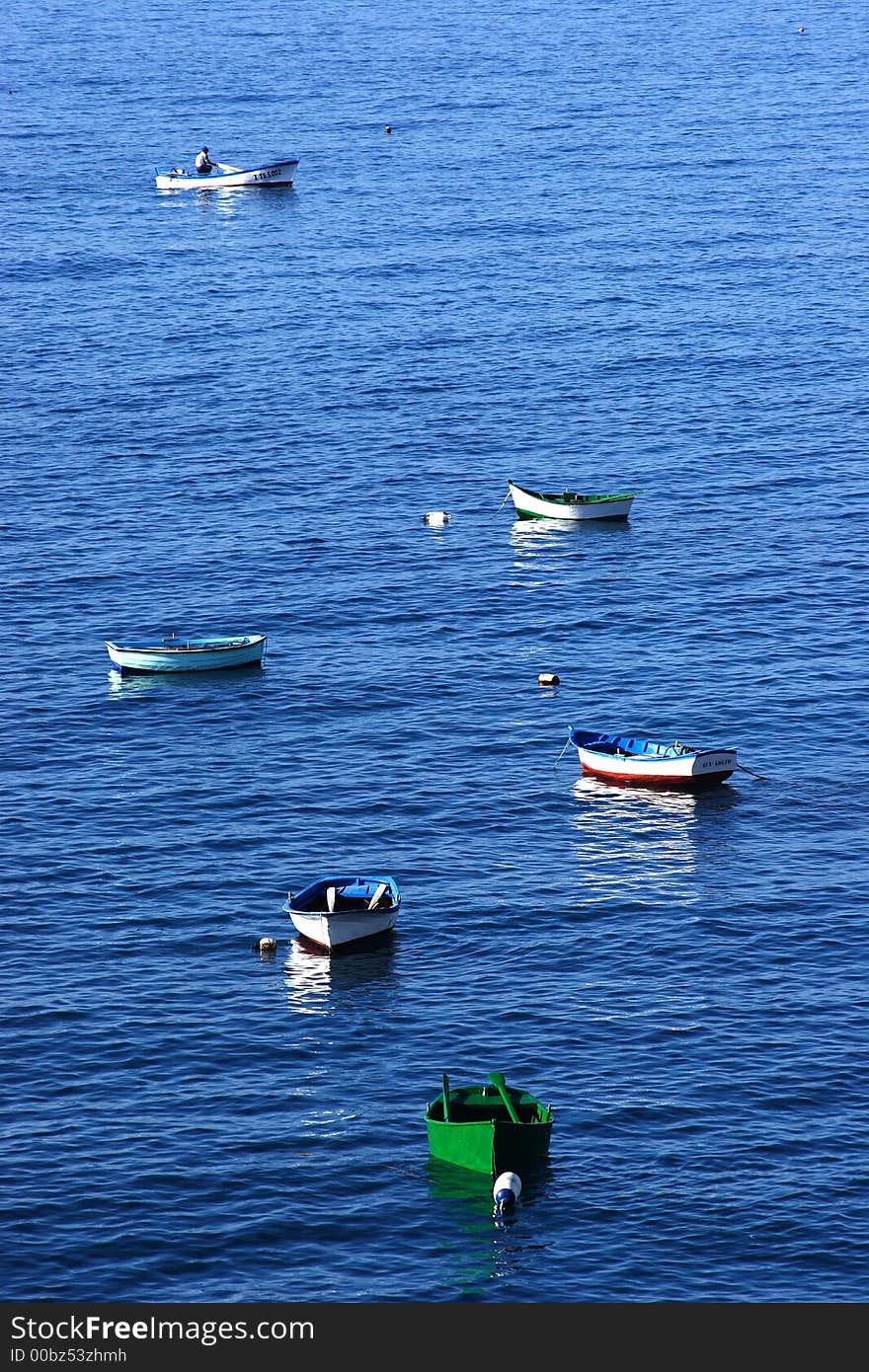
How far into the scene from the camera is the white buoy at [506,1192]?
58.9 metres

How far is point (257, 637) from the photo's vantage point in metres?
98.6

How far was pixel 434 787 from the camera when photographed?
87125 mm

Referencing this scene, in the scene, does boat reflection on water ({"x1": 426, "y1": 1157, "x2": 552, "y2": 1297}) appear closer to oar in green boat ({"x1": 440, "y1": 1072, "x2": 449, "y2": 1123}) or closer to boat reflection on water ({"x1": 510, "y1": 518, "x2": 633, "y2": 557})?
oar in green boat ({"x1": 440, "y1": 1072, "x2": 449, "y2": 1123})

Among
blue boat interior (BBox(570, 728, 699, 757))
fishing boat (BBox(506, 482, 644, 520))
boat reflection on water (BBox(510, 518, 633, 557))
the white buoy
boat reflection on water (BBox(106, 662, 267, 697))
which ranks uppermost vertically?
fishing boat (BBox(506, 482, 644, 520))

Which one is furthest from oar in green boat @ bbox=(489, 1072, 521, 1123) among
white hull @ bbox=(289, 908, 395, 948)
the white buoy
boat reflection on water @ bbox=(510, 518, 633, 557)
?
boat reflection on water @ bbox=(510, 518, 633, 557)

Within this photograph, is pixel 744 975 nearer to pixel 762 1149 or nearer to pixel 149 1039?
pixel 762 1149

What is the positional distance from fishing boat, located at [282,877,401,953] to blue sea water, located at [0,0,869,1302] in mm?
1122

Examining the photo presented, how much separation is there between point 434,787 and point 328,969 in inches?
600

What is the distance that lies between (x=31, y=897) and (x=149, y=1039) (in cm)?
1255

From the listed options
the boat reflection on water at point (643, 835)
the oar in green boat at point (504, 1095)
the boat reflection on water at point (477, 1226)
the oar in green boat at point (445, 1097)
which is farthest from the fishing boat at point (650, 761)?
the boat reflection on water at point (477, 1226)

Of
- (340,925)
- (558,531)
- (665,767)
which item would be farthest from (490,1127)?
(558,531)

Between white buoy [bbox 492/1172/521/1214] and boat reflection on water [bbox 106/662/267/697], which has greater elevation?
boat reflection on water [bbox 106/662/267/697]

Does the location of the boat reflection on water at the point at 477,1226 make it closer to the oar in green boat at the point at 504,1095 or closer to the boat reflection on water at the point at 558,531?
the oar in green boat at the point at 504,1095

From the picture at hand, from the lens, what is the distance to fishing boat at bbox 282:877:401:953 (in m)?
73.4
